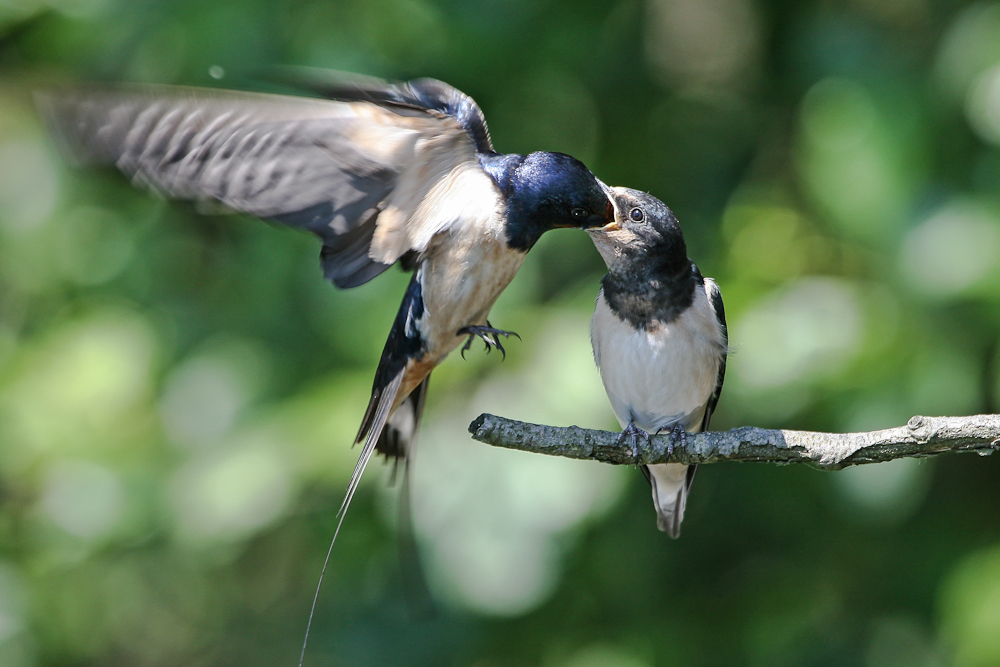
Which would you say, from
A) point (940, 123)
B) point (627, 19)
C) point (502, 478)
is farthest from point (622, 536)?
point (627, 19)

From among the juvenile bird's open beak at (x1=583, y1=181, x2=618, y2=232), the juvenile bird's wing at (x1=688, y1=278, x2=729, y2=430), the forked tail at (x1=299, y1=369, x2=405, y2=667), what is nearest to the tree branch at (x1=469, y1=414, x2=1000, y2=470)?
the forked tail at (x1=299, y1=369, x2=405, y2=667)

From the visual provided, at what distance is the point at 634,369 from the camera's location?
2.35 metres

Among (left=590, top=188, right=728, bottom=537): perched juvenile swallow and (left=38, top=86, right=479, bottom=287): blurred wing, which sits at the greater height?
(left=38, top=86, right=479, bottom=287): blurred wing

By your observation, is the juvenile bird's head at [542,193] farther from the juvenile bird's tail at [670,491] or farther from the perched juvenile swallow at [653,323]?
the juvenile bird's tail at [670,491]

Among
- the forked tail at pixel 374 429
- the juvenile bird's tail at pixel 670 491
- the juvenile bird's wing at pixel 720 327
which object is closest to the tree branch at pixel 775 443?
the forked tail at pixel 374 429

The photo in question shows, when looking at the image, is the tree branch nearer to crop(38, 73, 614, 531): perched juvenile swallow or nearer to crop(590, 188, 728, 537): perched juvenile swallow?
crop(38, 73, 614, 531): perched juvenile swallow

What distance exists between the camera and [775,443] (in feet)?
5.14

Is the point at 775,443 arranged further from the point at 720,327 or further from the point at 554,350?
the point at 554,350

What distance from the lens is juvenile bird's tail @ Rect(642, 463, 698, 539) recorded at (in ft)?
8.81

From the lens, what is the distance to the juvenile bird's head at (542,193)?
1.80 metres

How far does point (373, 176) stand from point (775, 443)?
33.9 inches

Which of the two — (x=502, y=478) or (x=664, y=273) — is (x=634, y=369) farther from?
(x=502, y=478)

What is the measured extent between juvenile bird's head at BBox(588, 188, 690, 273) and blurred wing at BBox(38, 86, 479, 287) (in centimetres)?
47

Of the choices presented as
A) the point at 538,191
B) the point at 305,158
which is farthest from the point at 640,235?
the point at 305,158
